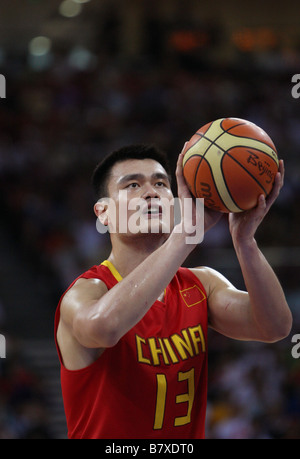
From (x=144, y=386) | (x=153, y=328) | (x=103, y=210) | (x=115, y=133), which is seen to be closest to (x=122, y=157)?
(x=103, y=210)

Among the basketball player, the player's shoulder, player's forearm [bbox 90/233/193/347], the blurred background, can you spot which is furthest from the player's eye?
the blurred background

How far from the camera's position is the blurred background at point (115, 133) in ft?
25.8

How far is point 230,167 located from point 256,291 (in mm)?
701

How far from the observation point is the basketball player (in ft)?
9.42

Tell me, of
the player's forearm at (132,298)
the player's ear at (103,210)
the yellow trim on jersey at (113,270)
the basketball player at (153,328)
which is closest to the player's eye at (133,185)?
the basketball player at (153,328)

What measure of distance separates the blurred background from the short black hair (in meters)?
4.36

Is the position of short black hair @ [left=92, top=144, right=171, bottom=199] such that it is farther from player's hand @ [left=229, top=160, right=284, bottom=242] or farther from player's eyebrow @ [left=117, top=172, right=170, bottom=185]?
player's hand @ [left=229, top=160, right=284, bottom=242]

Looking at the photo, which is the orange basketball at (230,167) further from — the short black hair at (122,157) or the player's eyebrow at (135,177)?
the short black hair at (122,157)

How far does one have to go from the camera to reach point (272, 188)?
297 cm

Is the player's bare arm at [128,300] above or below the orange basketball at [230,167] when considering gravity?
below

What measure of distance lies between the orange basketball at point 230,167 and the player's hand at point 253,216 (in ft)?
0.12

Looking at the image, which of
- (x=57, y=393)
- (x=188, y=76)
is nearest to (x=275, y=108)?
(x=188, y=76)

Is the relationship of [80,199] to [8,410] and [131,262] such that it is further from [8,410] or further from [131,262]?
[131,262]
